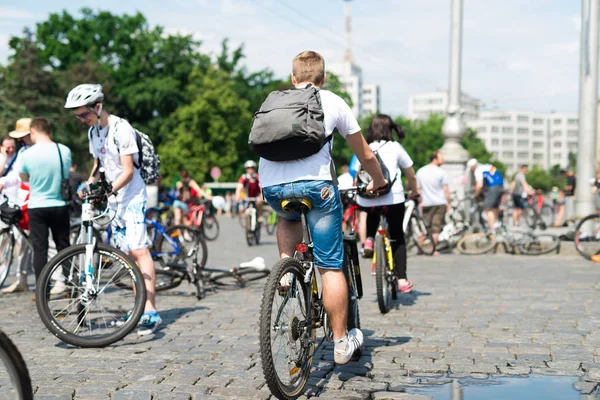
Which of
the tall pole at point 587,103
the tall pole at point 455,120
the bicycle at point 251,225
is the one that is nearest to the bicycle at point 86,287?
the tall pole at point 587,103

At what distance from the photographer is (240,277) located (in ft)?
31.4

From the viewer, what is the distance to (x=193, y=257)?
908 centimetres

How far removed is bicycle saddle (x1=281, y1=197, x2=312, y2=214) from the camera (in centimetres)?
476

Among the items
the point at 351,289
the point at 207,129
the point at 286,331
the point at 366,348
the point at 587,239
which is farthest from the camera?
the point at 207,129

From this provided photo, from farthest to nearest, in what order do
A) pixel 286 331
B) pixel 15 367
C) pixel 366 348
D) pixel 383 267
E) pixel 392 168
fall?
pixel 392 168, pixel 383 267, pixel 366 348, pixel 286 331, pixel 15 367

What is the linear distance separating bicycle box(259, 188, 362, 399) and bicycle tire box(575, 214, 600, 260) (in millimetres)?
10096

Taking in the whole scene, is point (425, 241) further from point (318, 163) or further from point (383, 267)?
point (318, 163)

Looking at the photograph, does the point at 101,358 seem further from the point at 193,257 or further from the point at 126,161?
the point at 193,257

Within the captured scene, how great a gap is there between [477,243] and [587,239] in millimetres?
2215

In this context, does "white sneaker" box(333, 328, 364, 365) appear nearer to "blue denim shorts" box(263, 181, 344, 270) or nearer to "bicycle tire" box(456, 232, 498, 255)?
"blue denim shorts" box(263, 181, 344, 270)

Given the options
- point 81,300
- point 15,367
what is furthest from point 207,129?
point 15,367

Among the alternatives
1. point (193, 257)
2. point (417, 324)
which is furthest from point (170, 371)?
point (193, 257)

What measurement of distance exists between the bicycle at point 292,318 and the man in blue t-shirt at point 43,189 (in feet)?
13.0

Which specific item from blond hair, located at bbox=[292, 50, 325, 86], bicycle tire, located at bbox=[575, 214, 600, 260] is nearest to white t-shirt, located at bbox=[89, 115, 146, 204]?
blond hair, located at bbox=[292, 50, 325, 86]
